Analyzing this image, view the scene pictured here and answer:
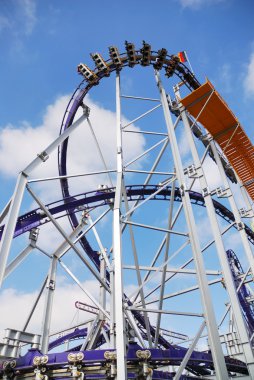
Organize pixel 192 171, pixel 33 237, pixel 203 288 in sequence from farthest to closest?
pixel 33 237 < pixel 192 171 < pixel 203 288

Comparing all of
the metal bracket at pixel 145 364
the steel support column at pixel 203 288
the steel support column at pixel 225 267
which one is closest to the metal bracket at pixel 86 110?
the steel support column at pixel 225 267

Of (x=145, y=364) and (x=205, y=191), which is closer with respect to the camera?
(x=145, y=364)

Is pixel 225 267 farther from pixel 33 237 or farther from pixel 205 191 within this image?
pixel 33 237

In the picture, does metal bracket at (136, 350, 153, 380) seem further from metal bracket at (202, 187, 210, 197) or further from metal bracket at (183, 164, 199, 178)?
metal bracket at (183, 164, 199, 178)

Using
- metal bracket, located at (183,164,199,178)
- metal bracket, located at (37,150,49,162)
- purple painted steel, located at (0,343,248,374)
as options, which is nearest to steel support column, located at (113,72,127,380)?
purple painted steel, located at (0,343,248,374)

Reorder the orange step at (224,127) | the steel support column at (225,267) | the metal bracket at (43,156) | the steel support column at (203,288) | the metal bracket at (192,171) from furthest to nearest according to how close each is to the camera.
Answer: the orange step at (224,127) < the metal bracket at (192,171) < the metal bracket at (43,156) < the steel support column at (225,267) < the steel support column at (203,288)

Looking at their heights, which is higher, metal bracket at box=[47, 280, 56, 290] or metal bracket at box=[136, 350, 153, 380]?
metal bracket at box=[47, 280, 56, 290]

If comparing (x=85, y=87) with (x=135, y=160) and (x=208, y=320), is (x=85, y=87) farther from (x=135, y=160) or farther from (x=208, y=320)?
(x=208, y=320)

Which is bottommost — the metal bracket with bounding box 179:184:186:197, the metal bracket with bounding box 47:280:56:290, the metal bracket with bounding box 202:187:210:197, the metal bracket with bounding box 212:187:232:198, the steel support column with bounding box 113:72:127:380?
the steel support column with bounding box 113:72:127:380

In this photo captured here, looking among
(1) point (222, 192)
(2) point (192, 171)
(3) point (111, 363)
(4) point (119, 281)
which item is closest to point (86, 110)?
(2) point (192, 171)

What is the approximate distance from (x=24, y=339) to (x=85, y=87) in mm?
9696

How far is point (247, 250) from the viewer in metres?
10.0

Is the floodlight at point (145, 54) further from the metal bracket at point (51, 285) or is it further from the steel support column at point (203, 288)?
the metal bracket at point (51, 285)

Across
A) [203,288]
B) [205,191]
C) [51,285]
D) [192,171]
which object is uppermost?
[192,171]
